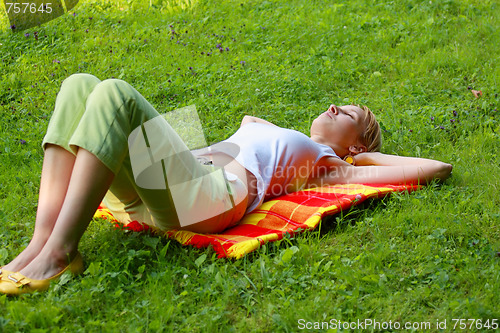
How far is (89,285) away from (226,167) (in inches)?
43.5

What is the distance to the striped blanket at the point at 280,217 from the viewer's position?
9.48 ft

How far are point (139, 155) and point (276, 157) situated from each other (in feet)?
3.23

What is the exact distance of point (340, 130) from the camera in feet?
12.3

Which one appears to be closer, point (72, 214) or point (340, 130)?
point (72, 214)

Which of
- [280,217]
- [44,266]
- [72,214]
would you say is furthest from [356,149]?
[44,266]

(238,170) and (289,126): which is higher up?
(238,170)

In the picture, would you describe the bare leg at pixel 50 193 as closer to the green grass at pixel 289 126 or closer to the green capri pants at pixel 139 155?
the green capri pants at pixel 139 155

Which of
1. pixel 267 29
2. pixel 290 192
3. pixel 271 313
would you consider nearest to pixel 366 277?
pixel 271 313

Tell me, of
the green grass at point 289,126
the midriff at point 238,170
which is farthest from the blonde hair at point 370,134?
the midriff at point 238,170

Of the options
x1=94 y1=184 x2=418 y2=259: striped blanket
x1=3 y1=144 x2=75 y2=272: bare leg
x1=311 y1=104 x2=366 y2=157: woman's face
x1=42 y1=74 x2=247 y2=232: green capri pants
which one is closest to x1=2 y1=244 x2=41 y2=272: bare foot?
x1=3 y1=144 x2=75 y2=272: bare leg

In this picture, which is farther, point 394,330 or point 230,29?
point 230,29

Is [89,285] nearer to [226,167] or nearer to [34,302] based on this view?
[34,302]

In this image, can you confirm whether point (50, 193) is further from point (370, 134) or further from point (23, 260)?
point (370, 134)

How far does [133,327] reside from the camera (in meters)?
2.27
